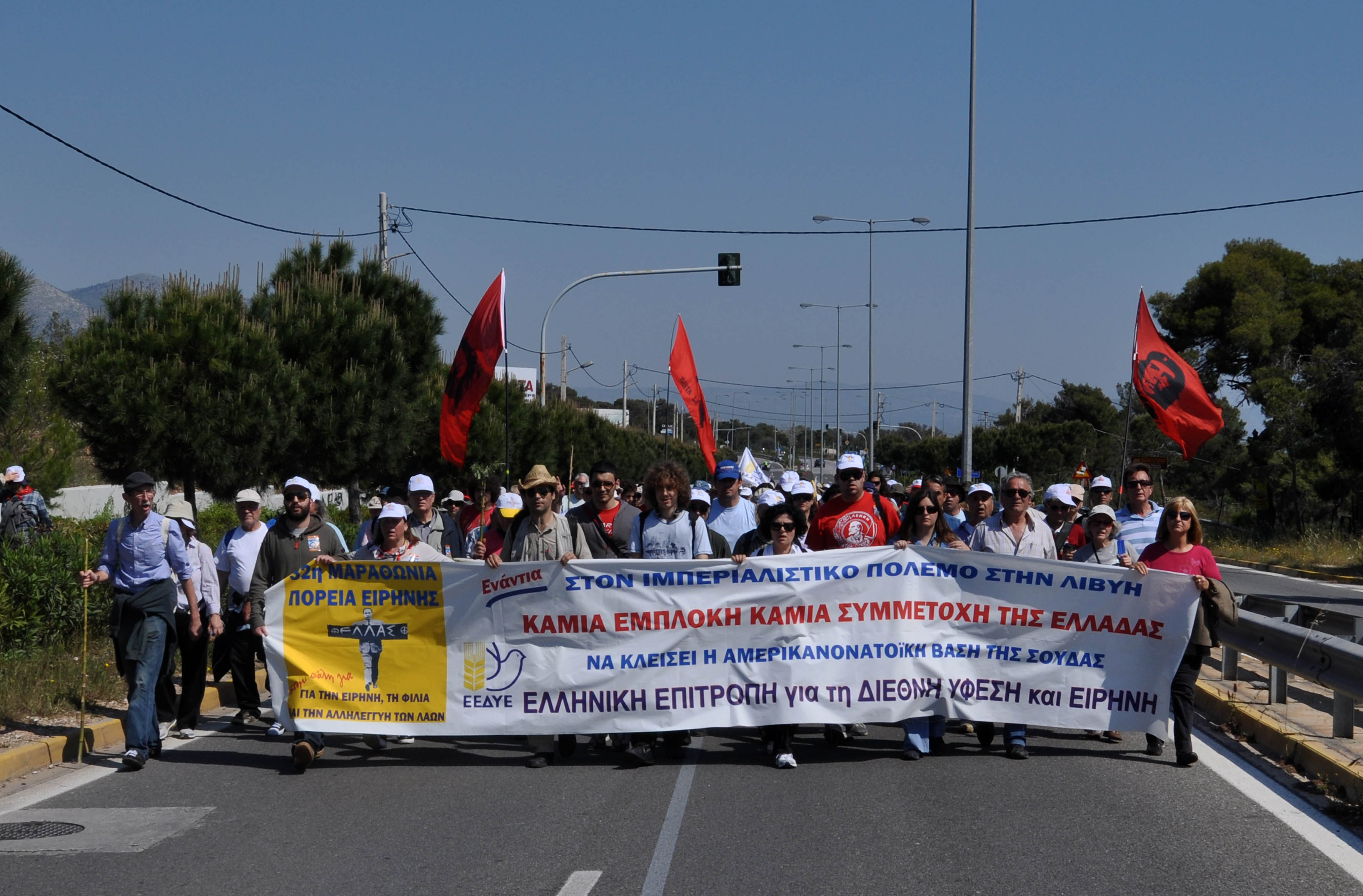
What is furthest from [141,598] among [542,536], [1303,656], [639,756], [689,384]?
[689,384]

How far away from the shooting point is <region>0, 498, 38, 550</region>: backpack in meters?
14.1

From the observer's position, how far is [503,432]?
3206 cm

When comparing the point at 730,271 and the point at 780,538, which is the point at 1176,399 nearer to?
the point at 780,538

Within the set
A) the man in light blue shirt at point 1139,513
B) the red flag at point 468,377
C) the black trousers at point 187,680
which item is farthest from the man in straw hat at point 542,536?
the red flag at point 468,377

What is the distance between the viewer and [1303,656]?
8.78 metres

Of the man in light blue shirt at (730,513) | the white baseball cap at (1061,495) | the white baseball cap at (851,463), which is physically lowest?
the man in light blue shirt at (730,513)

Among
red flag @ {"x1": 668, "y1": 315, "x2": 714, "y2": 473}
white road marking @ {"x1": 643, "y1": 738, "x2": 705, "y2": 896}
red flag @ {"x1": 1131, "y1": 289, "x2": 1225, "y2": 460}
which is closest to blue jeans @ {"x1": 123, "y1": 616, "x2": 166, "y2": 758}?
white road marking @ {"x1": 643, "y1": 738, "x2": 705, "y2": 896}

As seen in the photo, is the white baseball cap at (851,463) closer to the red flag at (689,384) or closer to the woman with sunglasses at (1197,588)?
the woman with sunglasses at (1197,588)

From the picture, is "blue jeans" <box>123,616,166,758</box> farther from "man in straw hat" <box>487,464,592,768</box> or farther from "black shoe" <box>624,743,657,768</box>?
"black shoe" <box>624,743,657,768</box>

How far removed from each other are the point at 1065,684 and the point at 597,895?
4.10 meters

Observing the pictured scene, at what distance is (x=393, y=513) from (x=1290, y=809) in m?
5.57

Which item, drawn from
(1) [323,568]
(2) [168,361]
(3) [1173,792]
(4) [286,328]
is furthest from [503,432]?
(3) [1173,792]

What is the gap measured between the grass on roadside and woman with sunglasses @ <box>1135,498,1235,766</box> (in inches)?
294

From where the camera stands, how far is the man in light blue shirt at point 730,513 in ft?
37.9
